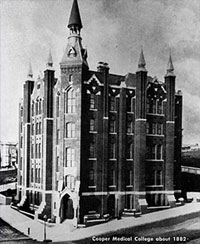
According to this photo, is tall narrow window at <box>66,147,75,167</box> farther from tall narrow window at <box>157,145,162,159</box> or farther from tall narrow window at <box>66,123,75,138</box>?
tall narrow window at <box>157,145,162,159</box>

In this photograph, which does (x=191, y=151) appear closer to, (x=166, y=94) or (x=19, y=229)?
(x=166, y=94)

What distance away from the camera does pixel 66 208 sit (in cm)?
708

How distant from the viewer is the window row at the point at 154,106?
7859mm

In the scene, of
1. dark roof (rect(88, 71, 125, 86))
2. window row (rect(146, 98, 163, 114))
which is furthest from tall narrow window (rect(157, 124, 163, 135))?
dark roof (rect(88, 71, 125, 86))

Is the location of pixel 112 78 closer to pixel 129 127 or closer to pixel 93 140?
pixel 129 127

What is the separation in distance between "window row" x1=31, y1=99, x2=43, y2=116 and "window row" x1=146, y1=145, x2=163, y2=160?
2.39 metres

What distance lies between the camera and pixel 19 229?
636 centimetres

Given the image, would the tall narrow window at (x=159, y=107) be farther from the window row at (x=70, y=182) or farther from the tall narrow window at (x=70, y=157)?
the window row at (x=70, y=182)

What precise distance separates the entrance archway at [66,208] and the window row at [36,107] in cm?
175

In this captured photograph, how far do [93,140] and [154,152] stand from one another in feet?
4.69

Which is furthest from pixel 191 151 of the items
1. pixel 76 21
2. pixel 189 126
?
pixel 76 21

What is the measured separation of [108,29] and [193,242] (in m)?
3.85

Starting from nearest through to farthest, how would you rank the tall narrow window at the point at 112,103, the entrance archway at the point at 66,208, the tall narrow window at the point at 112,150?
the entrance archway at the point at 66,208 < the tall narrow window at the point at 112,150 < the tall narrow window at the point at 112,103

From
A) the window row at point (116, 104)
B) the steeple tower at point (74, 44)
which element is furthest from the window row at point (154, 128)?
the steeple tower at point (74, 44)
